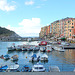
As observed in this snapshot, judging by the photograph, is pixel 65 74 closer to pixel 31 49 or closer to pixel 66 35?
pixel 31 49

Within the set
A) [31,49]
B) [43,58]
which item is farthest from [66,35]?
[43,58]

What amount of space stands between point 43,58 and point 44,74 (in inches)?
892

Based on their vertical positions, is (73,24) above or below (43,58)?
above

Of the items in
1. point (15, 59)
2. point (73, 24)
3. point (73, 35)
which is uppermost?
point (73, 24)

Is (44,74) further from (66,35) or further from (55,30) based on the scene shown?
(55,30)

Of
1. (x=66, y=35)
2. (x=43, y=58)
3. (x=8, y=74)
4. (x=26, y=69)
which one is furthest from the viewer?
(x=66, y=35)

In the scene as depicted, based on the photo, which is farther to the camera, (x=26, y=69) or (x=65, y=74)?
(x=26, y=69)

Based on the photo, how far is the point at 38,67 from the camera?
21453 millimetres

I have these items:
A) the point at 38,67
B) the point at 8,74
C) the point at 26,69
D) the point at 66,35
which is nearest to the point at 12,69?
the point at 26,69

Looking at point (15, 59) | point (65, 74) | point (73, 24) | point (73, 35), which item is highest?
point (73, 24)

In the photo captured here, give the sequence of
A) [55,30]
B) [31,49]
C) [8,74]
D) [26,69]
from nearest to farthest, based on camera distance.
A: 1. [8,74]
2. [26,69]
3. [31,49]
4. [55,30]

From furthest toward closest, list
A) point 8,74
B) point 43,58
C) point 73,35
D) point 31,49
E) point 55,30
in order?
point 55,30 → point 73,35 → point 31,49 → point 43,58 → point 8,74

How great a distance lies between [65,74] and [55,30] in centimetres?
12552

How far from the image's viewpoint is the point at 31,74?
11375mm
